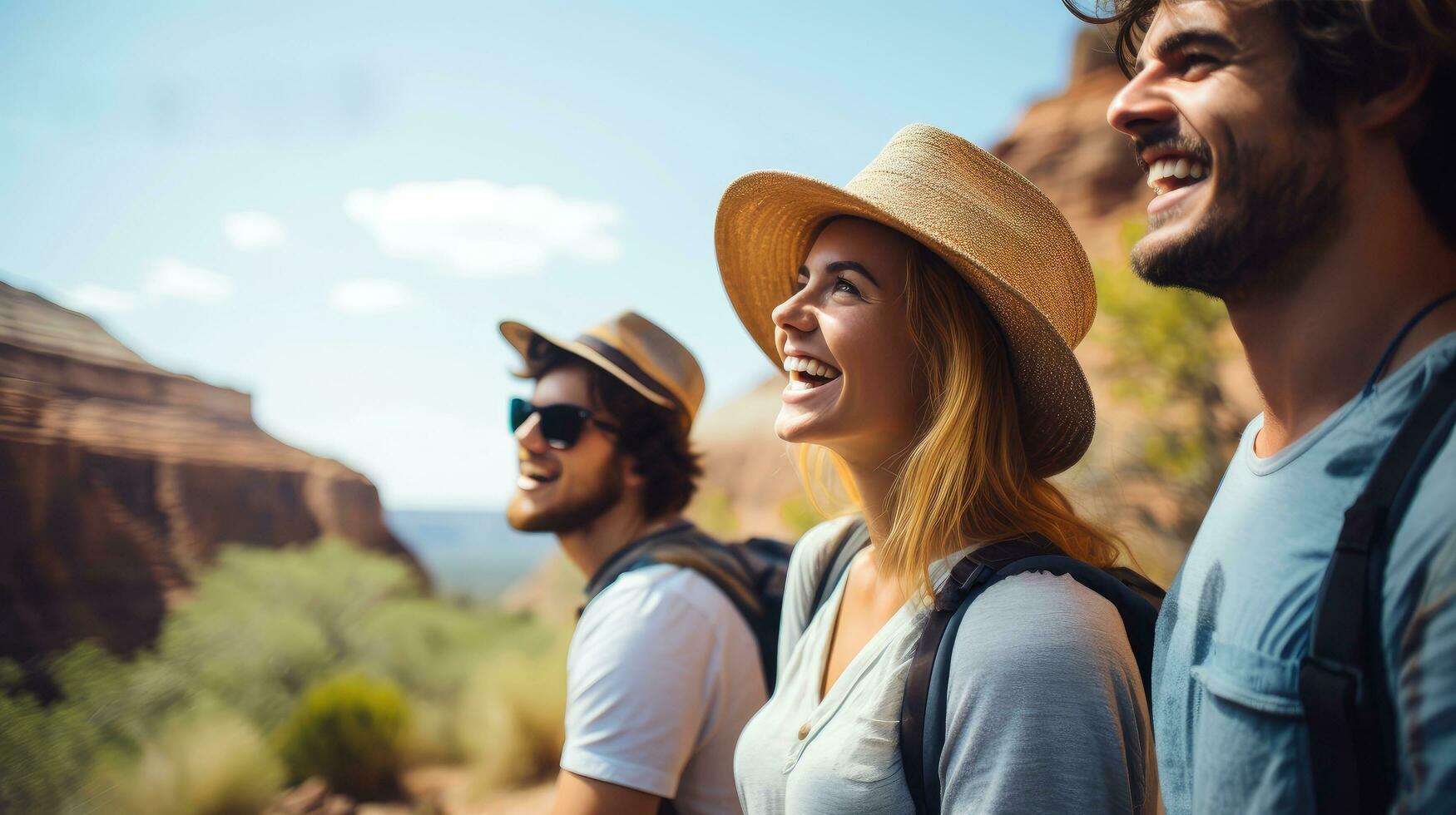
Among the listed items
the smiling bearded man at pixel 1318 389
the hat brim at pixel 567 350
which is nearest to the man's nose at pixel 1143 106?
the smiling bearded man at pixel 1318 389

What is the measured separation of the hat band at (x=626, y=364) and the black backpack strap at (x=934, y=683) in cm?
185

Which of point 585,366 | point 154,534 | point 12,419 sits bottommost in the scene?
point 154,534

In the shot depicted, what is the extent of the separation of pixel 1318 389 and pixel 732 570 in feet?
5.78

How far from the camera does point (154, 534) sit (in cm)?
541

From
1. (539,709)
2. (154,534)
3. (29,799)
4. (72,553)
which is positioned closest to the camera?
(29,799)

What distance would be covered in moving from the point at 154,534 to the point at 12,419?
2.38 metres

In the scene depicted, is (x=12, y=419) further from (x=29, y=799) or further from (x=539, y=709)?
(x=539, y=709)

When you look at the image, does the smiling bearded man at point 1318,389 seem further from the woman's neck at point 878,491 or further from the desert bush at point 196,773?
the desert bush at point 196,773

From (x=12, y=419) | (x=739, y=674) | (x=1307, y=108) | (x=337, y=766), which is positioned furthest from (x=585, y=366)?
(x=337, y=766)

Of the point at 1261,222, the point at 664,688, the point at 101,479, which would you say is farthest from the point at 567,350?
the point at 101,479

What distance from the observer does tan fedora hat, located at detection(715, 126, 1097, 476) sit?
1.70m

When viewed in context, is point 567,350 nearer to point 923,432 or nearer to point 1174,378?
point 923,432

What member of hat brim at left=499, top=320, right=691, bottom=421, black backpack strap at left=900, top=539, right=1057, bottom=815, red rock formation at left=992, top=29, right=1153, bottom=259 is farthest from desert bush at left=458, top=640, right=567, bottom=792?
red rock formation at left=992, top=29, right=1153, bottom=259

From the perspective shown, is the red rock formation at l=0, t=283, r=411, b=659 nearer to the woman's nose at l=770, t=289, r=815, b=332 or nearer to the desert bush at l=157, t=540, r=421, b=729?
the desert bush at l=157, t=540, r=421, b=729
